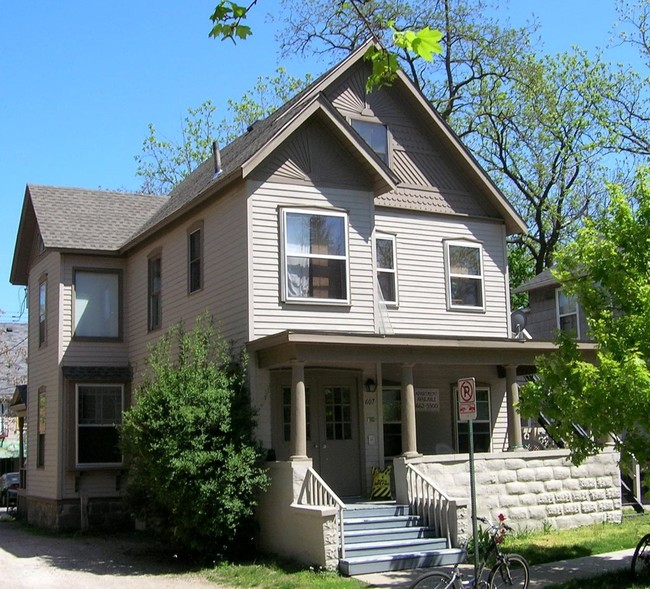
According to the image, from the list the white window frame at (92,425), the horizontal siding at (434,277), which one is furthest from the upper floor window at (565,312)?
the white window frame at (92,425)

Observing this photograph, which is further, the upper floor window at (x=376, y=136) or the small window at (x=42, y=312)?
the small window at (x=42, y=312)

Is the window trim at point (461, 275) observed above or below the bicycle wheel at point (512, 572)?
above

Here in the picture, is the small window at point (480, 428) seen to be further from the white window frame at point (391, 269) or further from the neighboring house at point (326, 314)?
the white window frame at point (391, 269)

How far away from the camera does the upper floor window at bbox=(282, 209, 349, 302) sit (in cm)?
1722

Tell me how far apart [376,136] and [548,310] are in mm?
14851

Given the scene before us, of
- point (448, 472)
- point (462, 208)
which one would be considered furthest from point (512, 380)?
point (462, 208)

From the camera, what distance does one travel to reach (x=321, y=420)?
59.6 feet

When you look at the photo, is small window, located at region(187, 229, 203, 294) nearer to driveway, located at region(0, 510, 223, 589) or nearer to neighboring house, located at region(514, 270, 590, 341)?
driveway, located at region(0, 510, 223, 589)

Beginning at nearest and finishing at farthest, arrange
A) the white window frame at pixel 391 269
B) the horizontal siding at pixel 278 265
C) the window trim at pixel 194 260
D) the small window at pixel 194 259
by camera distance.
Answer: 1. the horizontal siding at pixel 278 265
2. the window trim at pixel 194 260
3. the small window at pixel 194 259
4. the white window frame at pixel 391 269

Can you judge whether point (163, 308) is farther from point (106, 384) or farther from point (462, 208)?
point (462, 208)

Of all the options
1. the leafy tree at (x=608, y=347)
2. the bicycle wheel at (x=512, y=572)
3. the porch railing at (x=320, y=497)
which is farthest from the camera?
the porch railing at (x=320, y=497)

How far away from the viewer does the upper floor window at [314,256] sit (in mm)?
17219

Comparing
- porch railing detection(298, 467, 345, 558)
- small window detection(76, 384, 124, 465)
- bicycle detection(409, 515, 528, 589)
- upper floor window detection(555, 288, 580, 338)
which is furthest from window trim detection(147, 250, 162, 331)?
upper floor window detection(555, 288, 580, 338)

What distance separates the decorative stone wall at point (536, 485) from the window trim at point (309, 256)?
347cm
